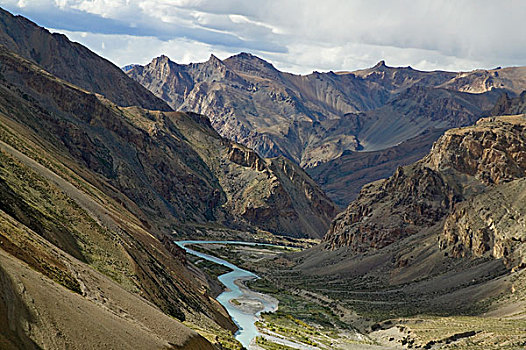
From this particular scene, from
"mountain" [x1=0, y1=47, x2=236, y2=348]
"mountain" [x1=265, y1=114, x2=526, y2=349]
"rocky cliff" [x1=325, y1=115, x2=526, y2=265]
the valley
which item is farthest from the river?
"rocky cliff" [x1=325, y1=115, x2=526, y2=265]

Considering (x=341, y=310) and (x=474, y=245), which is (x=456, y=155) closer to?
(x=474, y=245)

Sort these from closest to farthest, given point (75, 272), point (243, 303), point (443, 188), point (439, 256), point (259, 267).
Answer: point (75, 272) → point (243, 303) → point (439, 256) → point (443, 188) → point (259, 267)

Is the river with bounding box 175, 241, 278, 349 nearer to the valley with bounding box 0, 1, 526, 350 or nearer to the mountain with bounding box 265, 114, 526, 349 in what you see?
the valley with bounding box 0, 1, 526, 350

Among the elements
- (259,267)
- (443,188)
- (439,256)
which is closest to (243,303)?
(439,256)

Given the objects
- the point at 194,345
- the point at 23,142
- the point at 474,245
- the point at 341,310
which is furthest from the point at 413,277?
the point at 194,345

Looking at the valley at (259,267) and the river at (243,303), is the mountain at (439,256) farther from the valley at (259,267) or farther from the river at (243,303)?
the river at (243,303)

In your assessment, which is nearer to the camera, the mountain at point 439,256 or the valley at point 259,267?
the valley at point 259,267

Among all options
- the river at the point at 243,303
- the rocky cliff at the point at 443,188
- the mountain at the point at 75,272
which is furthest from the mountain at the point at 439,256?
the mountain at the point at 75,272

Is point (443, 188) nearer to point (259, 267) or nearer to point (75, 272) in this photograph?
point (259, 267)
